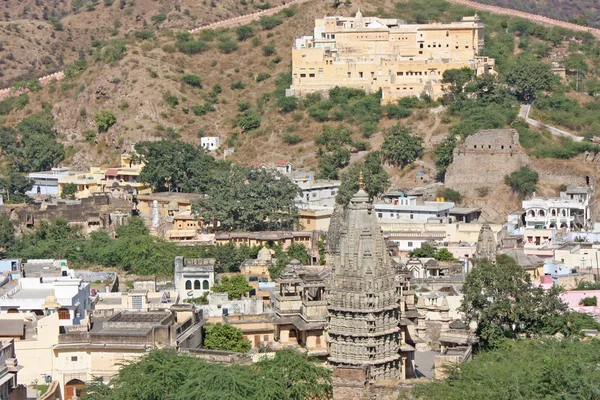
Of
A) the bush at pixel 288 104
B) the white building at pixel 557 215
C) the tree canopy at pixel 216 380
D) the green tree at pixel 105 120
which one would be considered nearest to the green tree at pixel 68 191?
the green tree at pixel 105 120

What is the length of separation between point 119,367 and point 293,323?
4.13 metres

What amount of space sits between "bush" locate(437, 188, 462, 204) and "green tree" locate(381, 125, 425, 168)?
10.1 ft

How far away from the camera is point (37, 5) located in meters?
114

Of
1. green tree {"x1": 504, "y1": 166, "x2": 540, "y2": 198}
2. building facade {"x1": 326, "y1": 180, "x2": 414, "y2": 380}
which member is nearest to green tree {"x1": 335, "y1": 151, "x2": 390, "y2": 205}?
green tree {"x1": 504, "y1": 166, "x2": 540, "y2": 198}

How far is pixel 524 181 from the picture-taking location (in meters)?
61.0

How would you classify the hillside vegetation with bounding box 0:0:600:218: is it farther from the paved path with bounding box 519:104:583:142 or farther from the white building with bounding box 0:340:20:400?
the white building with bounding box 0:340:20:400

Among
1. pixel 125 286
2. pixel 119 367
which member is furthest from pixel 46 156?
pixel 119 367

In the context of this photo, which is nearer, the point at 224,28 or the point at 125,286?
the point at 125,286

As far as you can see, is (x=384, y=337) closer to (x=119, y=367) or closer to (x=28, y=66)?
(x=119, y=367)

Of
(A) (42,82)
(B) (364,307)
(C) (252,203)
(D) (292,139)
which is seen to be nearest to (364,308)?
(B) (364,307)

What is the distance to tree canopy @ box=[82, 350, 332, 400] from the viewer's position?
97.5ft

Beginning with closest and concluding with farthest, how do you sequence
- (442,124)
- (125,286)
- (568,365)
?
(568,365) → (125,286) → (442,124)

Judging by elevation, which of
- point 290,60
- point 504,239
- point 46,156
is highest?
point 290,60

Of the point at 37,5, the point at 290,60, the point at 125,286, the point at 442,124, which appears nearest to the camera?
the point at 125,286
